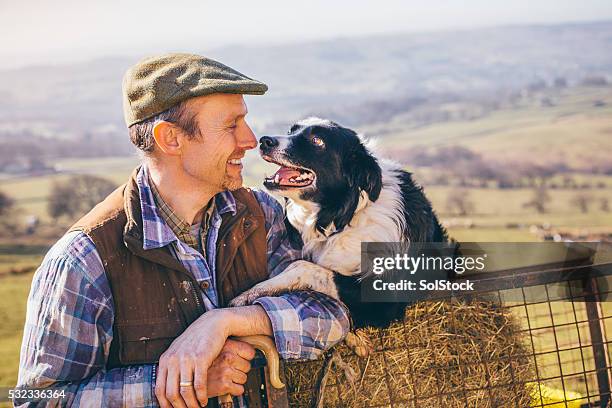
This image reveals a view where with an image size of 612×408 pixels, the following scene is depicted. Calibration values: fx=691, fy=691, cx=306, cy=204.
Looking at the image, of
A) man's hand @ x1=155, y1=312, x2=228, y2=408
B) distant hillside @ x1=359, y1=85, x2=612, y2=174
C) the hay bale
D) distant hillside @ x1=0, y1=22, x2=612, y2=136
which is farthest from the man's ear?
distant hillside @ x1=0, y1=22, x2=612, y2=136

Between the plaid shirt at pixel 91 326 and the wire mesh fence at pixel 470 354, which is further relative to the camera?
the wire mesh fence at pixel 470 354

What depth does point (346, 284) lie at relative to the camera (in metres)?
3.30

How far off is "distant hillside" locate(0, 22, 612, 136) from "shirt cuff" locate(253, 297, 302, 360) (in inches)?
1289

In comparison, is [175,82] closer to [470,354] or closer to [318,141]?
[318,141]

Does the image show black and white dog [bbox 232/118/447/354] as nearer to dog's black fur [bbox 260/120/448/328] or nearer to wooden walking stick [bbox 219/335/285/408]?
dog's black fur [bbox 260/120/448/328]

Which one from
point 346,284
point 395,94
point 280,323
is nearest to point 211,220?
point 280,323

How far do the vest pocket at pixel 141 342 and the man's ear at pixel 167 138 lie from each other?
2.26 ft

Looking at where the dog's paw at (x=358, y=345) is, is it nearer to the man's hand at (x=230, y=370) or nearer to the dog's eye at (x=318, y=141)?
the man's hand at (x=230, y=370)

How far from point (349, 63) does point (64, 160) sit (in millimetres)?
31547

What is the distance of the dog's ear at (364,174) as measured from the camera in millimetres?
3494

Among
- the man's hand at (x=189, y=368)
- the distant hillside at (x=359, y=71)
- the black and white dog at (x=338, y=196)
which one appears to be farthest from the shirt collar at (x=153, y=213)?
the distant hillside at (x=359, y=71)

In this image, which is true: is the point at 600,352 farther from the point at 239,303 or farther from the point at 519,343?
the point at 239,303

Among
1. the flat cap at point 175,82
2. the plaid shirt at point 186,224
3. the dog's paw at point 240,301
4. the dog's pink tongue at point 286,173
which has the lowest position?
the dog's paw at point 240,301

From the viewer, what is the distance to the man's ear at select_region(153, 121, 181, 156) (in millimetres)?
2777
